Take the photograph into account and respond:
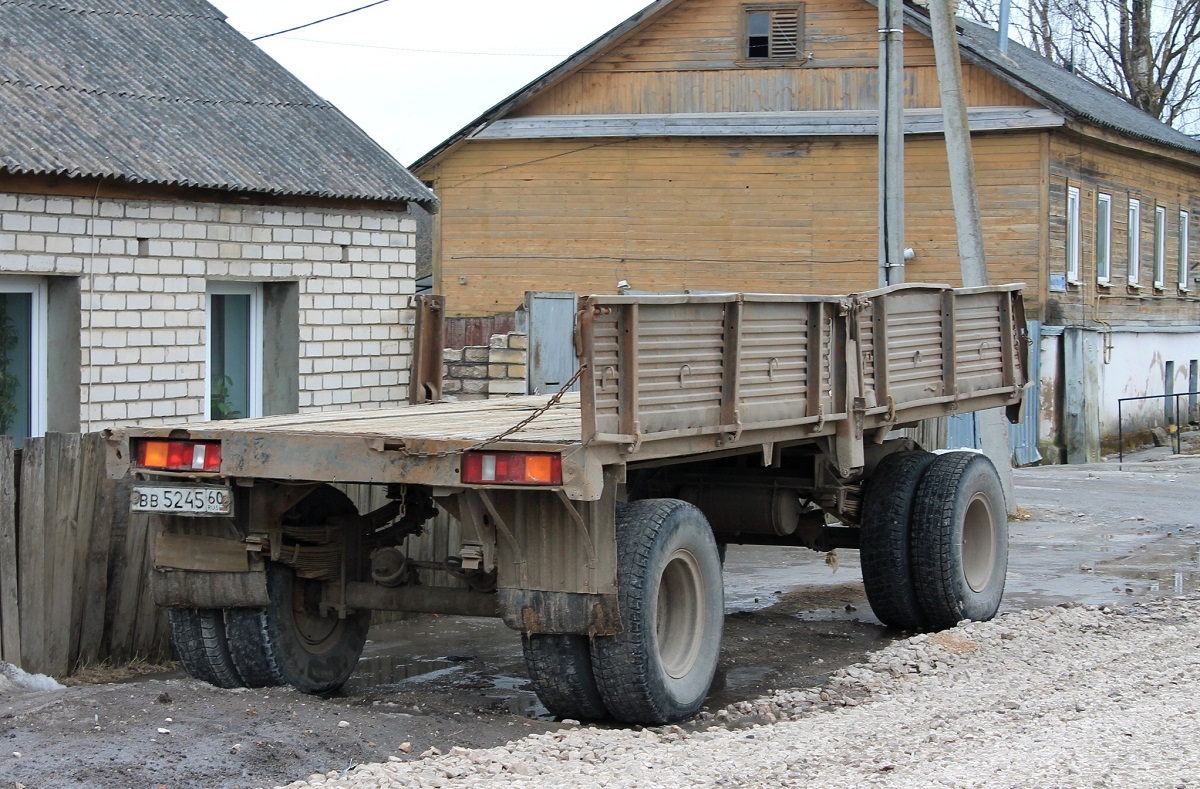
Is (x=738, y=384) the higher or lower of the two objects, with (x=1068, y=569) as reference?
higher

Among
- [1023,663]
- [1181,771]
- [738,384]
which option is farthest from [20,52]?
[1181,771]

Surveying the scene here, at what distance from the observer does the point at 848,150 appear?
26078mm

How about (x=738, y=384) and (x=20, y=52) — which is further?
(x=20, y=52)

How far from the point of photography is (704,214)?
88.5 ft

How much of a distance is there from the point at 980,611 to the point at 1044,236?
1627 centimetres

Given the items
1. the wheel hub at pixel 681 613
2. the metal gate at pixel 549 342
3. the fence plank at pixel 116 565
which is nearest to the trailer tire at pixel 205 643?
the fence plank at pixel 116 565

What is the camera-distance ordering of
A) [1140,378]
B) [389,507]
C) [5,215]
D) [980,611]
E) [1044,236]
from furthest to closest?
[1140,378]
[1044,236]
[5,215]
[980,611]
[389,507]

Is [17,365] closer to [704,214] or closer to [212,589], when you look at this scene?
[212,589]

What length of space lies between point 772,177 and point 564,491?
21127 millimetres

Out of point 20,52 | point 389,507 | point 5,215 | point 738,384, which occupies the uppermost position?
point 20,52

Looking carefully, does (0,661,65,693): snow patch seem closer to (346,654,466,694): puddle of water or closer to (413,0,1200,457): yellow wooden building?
(346,654,466,694): puddle of water

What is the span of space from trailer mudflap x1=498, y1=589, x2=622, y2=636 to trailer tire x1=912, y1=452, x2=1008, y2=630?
3424mm

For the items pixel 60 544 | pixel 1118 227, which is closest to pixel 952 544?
pixel 60 544

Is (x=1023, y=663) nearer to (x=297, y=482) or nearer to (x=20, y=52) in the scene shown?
(x=297, y=482)
